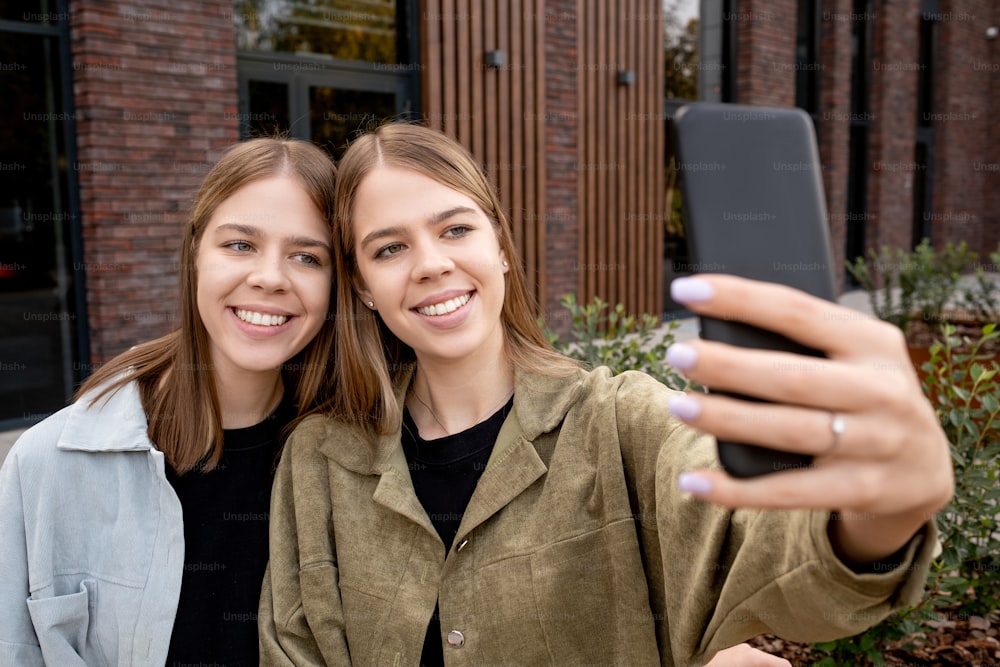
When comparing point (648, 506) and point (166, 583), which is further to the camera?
point (166, 583)

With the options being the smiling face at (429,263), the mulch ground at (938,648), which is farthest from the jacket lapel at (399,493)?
the mulch ground at (938,648)

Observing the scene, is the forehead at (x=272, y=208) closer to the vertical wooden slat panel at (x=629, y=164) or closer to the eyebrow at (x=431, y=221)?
the eyebrow at (x=431, y=221)

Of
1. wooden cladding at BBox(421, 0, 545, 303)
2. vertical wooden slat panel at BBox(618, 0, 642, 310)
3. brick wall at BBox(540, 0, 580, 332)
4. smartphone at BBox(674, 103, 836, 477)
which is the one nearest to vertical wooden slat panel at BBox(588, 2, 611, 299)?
vertical wooden slat panel at BBox(618, 0, 642, 310)

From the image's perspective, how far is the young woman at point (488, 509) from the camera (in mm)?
1074

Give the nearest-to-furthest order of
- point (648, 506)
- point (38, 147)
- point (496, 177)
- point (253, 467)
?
point (648, 506) < point (253, 467) < point (38, 147) < point (496, 177)

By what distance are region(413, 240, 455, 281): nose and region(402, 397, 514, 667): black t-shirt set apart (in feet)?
1.07

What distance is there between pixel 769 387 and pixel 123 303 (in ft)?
19.5

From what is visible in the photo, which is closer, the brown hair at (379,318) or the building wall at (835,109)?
the brown hair at (379,318)

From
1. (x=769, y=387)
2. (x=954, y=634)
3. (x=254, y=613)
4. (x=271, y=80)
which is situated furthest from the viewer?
(x=271, y=80)

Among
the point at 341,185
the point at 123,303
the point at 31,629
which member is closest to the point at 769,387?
the point at 341,185

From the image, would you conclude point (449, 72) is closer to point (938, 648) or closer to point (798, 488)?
point (938, 648)

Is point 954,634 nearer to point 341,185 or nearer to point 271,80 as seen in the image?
point 341,185

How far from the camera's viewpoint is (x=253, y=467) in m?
1.95

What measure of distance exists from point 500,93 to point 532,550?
7.46m
